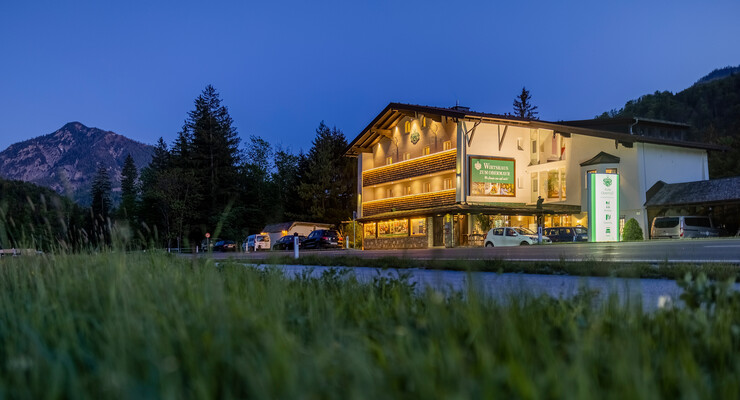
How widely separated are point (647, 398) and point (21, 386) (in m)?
2.39

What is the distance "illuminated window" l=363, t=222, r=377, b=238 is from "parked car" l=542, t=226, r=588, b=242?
1773 cm

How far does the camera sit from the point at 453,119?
40.7 m

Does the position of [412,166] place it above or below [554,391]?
above

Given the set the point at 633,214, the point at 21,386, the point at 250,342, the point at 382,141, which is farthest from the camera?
the point at 382,141

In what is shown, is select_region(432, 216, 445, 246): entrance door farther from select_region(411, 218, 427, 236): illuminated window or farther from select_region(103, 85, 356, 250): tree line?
select_region(103, 85, 356, 250): tree line

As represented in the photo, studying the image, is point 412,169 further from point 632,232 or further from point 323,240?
point 632,232

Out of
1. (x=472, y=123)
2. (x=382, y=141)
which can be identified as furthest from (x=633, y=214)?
(x=382, y=141)

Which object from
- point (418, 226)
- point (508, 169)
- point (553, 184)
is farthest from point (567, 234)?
point (418, 226)

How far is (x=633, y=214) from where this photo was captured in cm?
3762

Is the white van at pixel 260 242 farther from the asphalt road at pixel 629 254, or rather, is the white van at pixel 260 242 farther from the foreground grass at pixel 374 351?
the foreground grass at pixel 374 351

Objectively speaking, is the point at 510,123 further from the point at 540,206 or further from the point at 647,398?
the point at 647,398

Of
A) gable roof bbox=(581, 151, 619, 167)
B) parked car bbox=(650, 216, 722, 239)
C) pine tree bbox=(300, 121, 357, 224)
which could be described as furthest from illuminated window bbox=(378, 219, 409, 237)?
parked car bbox=(650, 216, 722, 239)

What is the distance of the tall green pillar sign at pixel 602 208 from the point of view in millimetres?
27797

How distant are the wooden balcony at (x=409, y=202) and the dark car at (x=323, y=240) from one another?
4976 millimetres
